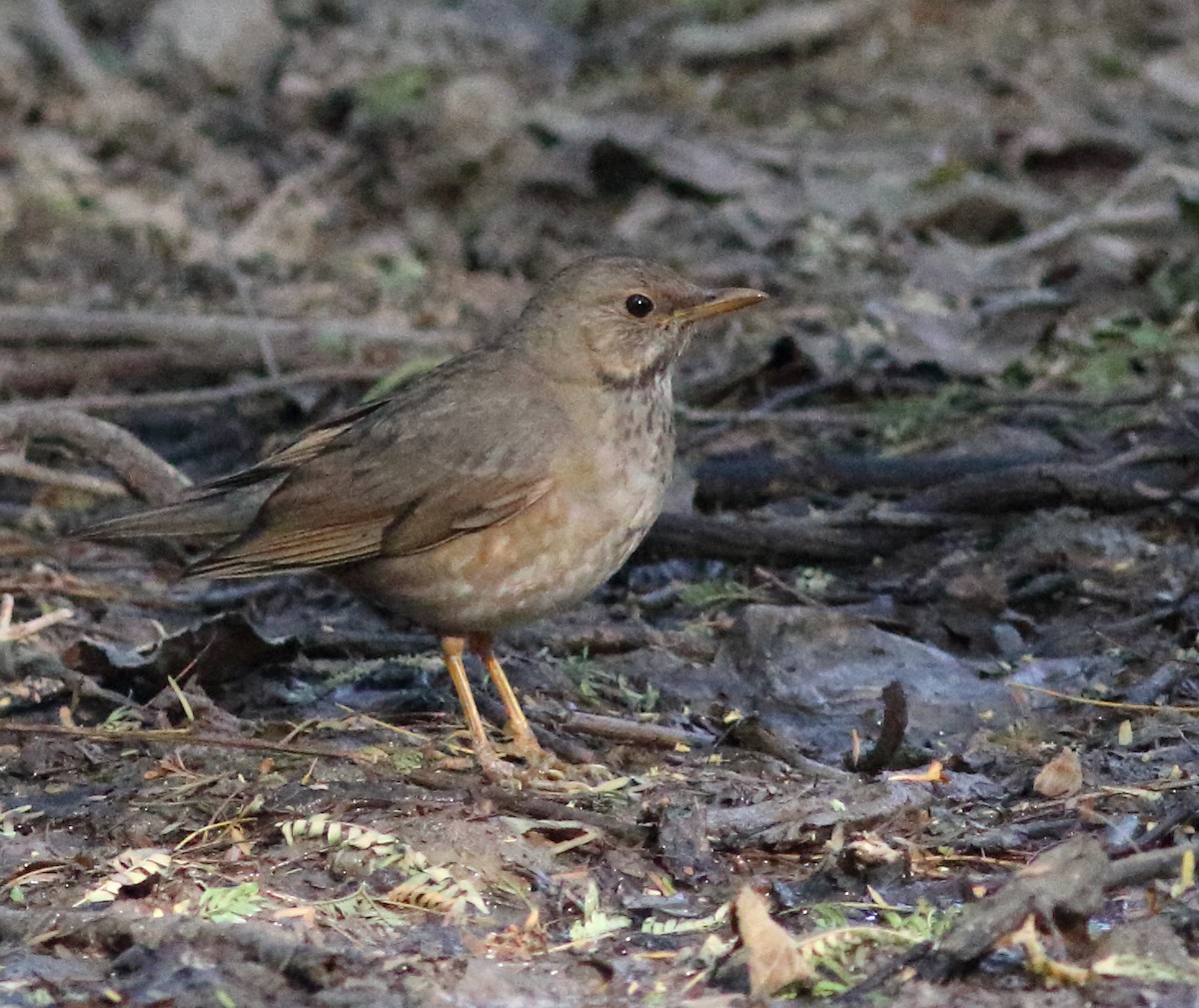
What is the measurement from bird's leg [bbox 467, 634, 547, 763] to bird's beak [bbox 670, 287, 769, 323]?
1148 millimetres

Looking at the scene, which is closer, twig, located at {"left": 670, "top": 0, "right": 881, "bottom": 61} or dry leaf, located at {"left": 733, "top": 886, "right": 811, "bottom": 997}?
dry leaf, located at {"left": 733, "top": 886, "right": 811, "bottom": 997}

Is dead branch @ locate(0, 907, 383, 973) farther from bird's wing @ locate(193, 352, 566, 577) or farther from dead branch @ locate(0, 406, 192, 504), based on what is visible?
dead branch @ locate(0, 406, 192, 504)

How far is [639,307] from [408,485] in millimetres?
921

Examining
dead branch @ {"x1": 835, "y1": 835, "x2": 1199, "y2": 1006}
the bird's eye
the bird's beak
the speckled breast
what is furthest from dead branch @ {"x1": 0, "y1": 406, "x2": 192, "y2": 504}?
dead branch @ {"x1": 835, "y1": 835, "x2": 1199, "y2": 1006}

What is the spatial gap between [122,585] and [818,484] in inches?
99.1

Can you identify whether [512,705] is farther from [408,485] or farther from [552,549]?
[408,485]

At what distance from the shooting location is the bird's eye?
5.84 metres

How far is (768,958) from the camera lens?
12.0 feet

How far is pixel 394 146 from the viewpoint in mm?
11062

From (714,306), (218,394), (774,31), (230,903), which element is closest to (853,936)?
(230,903)

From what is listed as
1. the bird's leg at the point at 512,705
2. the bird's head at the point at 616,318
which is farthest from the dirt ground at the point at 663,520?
the bird's head at the point at 616,318

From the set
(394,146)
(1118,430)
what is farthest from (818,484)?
(394,146)

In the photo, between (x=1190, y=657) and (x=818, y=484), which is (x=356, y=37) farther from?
(x=1190, y=657)

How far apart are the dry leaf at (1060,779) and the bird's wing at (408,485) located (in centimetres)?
156
